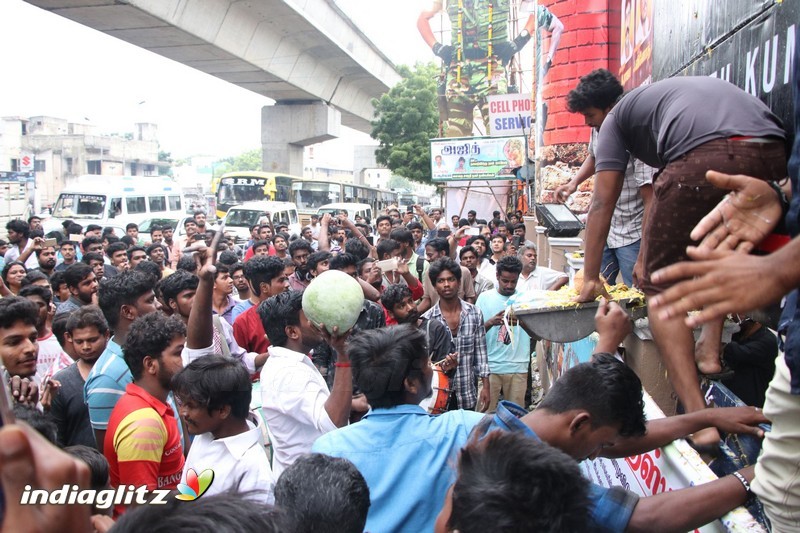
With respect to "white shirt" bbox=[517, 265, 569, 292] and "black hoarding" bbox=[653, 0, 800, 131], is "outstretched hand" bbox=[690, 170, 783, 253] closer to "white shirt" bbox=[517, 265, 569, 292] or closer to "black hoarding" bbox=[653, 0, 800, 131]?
"black hoarding" bbox=[653, 0, 800, 131]

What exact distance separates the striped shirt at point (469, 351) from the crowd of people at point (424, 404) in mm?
584

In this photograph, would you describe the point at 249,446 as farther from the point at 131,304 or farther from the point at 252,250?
the point at 252,250

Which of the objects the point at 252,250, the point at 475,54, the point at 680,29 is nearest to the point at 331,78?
the point at 475,54

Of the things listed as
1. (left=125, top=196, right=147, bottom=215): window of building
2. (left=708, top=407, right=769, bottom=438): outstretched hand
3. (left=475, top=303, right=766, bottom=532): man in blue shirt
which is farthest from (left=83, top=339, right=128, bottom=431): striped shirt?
(left=125, top=196, right=147, bottom=215): window of building

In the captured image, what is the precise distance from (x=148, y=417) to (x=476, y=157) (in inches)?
890

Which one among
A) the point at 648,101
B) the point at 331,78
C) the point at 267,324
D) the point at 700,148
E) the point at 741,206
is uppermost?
the point at 331,78

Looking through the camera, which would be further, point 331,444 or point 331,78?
point 331,78

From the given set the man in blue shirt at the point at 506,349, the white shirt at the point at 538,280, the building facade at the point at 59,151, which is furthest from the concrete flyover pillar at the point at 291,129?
the man in blue shirt at the point at 506,349

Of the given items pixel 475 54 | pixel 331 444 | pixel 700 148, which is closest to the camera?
pixel 331 444

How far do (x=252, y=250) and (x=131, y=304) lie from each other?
6507 millimetres

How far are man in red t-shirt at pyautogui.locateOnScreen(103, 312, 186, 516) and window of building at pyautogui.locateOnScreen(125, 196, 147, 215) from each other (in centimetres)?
1913

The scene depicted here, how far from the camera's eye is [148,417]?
2.83 m

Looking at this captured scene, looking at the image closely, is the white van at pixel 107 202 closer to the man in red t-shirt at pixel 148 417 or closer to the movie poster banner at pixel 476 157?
the movie poster banner at pixel 476 157

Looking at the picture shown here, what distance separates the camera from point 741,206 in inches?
68.7
